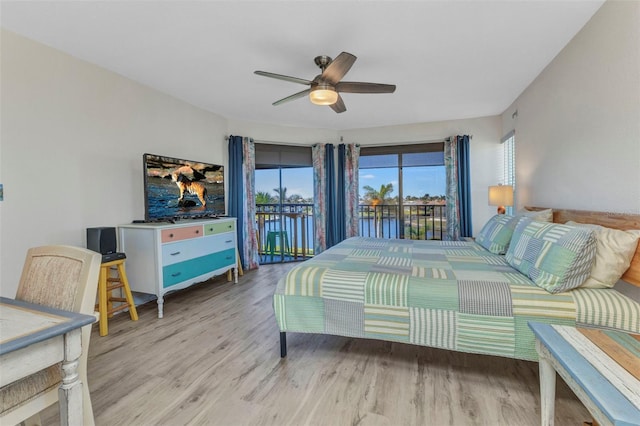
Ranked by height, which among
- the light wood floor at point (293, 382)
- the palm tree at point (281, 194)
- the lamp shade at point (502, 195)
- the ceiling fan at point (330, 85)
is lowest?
the light wood floor at point (293, 382)

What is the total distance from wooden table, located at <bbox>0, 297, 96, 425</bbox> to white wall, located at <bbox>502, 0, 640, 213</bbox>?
2.87 meters

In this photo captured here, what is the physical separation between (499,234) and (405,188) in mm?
2601

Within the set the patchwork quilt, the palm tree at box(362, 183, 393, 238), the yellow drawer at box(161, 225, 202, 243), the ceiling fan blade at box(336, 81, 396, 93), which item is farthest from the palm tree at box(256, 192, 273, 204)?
the patchwork quilt

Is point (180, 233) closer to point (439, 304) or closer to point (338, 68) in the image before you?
point (338, 68)

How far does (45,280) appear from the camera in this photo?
1333 mm

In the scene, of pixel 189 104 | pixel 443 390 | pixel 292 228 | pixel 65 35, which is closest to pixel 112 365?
pixel 443 390

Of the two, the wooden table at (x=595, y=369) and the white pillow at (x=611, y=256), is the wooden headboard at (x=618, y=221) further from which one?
the wooden table at (x=595, y=369)

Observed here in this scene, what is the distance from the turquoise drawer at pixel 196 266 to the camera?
295 cm

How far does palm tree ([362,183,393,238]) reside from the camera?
534cm

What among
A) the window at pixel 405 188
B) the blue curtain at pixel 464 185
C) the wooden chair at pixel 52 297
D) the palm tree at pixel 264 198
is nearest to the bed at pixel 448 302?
the wooden chair at pixel 52 297

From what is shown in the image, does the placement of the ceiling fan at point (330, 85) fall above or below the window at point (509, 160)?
above

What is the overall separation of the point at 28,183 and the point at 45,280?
5.15ft

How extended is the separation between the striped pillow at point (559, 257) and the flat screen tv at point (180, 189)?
3.39 m

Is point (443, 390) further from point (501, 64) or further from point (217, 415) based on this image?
point (501, 64)
